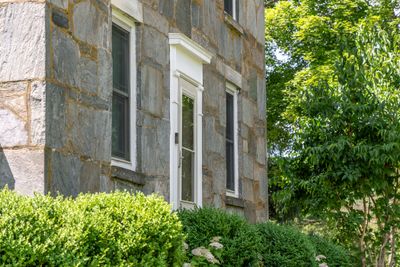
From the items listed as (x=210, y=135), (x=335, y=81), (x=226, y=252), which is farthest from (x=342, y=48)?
(x=226, y=252)

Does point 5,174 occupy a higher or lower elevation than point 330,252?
higher

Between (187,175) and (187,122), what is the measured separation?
689 millimetres

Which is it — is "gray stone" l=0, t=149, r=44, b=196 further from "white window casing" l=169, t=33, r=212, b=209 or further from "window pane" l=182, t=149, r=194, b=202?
"window pane" l=182, t=149, r=194, b=202

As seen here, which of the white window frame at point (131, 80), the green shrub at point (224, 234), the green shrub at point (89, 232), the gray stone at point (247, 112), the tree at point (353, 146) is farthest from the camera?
the tree at point (353, 146)

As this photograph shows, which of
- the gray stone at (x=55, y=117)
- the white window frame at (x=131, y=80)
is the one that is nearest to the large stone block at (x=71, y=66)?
the gray stone at (x=55, y=117)

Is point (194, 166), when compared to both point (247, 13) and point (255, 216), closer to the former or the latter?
point (255, 216)

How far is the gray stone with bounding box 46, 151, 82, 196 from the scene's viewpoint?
7.69 metres

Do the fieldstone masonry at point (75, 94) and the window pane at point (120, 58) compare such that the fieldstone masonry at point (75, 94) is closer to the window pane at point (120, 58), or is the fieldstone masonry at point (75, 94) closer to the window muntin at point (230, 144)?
the window pane at point (120, 58)

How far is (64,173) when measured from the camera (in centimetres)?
791

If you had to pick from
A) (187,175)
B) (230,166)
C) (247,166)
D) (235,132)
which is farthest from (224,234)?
(247,166)

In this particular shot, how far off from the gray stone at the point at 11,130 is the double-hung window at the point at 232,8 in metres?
6.77

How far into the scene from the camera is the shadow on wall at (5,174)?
299 inches

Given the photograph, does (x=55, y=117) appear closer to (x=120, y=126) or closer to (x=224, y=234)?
(x=120, y=126)

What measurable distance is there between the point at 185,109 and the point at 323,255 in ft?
10.0
